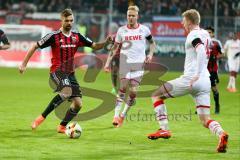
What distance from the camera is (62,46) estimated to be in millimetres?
11766

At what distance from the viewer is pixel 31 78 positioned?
26.2 m

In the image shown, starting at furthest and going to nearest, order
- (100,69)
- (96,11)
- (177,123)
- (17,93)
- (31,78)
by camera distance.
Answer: (96,11) → (100,69) → (31,78) → (17,93) → (177,123)

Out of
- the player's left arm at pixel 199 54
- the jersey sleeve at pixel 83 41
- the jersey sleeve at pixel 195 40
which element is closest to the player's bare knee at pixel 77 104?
the jersey sleeve at pixel 83 41

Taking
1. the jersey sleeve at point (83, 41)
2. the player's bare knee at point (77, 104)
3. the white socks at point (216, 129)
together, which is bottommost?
the player's bare knee at point (77, 104)

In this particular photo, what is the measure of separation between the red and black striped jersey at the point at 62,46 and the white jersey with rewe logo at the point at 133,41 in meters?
1.71

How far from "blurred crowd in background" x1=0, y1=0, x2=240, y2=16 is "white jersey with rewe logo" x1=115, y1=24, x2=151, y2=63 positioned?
19641 mm

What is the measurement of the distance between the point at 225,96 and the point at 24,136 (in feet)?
36.6

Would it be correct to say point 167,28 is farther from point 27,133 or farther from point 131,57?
point 27,133

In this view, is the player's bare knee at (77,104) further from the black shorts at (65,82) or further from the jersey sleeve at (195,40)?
the jersey sleeve at (195,40)

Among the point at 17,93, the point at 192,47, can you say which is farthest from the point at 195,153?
the point at 17,93

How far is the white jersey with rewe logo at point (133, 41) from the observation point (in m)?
13.5

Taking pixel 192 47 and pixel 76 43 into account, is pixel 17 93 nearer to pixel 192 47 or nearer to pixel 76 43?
pixel 76 43

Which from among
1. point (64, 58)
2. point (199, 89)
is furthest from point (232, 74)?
point (199, 89)

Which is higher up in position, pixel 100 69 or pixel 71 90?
pixel 71 90
